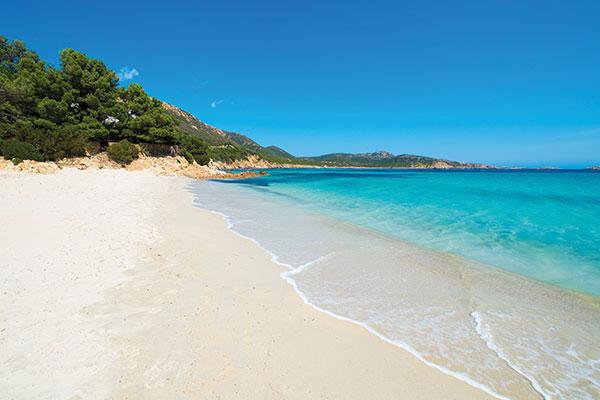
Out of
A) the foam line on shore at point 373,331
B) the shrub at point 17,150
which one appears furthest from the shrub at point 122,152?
the foam line on shore at point 373,331

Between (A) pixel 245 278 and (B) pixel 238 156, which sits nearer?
(A) pixel 245 278

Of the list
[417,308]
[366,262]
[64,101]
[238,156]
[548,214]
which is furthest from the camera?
[238,156]

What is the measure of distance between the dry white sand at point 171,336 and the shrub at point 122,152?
31951 mm

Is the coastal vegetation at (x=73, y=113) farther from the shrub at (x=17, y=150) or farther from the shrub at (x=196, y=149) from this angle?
the shrub at (x=196, y=149)

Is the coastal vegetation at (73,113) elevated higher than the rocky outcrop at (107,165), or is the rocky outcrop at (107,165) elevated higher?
the coastal vegetation at (73,113)

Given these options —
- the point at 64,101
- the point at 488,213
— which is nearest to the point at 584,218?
the point at 488,213

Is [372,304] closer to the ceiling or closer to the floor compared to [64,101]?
closer to the floor

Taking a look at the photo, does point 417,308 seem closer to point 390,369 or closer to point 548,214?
point 390,369

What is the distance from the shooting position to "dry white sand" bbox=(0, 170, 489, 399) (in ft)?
8.15

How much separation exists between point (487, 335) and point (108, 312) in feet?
15.8

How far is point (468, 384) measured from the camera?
2771 millimetres

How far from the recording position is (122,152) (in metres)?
33.4

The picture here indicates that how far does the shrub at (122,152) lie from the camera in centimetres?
3309

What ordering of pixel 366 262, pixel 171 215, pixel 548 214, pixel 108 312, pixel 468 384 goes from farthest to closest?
pixel 548 214
pixel 171 215
pixel 366 262
pixel 108 312
pixel 468 384
